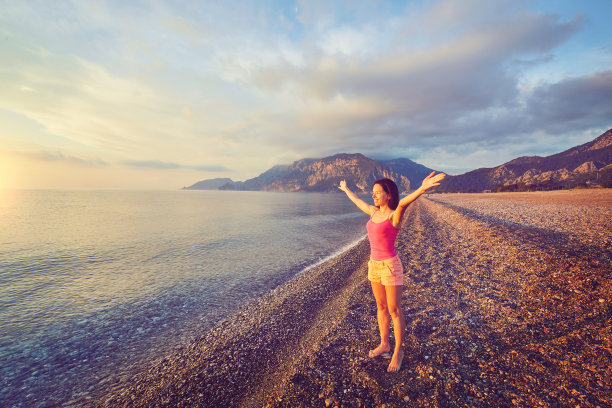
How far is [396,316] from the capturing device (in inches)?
223

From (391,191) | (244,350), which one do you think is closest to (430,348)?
(391,191)

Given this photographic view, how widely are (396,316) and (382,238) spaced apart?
1.98 meters

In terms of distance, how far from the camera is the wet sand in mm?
5328

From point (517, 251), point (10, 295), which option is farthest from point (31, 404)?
point (517, 251)

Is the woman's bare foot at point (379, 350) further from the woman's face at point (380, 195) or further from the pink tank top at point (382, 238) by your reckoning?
the woman's face at point (380, 195)

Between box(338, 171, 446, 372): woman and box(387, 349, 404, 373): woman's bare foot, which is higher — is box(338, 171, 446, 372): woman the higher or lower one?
the higher one

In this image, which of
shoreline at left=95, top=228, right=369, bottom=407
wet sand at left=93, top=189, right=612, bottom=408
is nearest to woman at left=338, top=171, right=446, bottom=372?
wet sand at left=93, top=189, right=612, bottom=408

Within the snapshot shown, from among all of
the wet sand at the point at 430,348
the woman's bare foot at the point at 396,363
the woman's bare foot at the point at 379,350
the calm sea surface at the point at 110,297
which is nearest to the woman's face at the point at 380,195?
the woman's bare foot at the point at 396,363

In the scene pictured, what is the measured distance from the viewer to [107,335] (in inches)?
416

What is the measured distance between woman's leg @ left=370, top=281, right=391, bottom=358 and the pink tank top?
80 cm

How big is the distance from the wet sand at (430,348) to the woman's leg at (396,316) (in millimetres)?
250

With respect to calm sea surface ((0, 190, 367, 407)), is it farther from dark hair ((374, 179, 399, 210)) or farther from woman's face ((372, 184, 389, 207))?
dark hair ((374, 179, 399, 210))

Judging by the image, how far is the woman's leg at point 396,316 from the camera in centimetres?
544

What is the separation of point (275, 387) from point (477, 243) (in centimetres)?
1919
